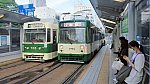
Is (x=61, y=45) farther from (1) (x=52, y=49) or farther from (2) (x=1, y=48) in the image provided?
(2) (x=1, y=48)

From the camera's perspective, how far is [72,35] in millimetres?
15141

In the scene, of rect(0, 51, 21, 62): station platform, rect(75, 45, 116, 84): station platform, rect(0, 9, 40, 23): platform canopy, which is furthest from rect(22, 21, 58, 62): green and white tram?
rect(75, 45, 116, 84): station platform

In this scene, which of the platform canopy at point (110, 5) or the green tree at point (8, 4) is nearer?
the platform canopy at point (110, 5)

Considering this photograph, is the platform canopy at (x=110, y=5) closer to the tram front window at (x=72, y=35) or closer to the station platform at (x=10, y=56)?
the tram front window at (x=72, y=35)

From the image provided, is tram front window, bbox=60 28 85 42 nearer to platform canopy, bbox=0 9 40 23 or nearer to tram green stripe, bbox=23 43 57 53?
tram green stripe, bbox=23 43 57 53

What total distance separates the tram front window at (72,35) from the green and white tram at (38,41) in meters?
1.08

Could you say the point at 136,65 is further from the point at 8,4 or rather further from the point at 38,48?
the point at 8,4

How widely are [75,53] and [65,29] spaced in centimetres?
170

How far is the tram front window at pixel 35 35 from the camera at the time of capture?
16039 millimetres

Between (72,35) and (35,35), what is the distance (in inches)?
109

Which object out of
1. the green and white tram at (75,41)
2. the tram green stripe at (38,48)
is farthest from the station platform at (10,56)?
the green and white tram at (75,41)

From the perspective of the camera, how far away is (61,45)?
50.0 feet

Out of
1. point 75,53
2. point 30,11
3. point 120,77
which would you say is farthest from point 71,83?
point 30,11

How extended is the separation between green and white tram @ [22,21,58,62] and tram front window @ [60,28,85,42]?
1081 mm
